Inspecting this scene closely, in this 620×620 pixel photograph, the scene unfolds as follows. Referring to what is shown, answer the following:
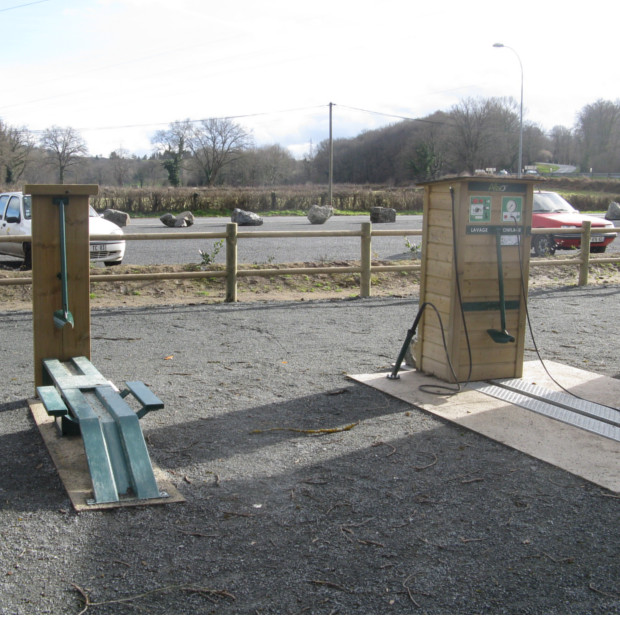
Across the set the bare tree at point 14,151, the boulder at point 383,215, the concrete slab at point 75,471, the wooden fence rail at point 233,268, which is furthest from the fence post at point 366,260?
the bare tree at point 14,151

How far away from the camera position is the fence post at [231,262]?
34.3ft

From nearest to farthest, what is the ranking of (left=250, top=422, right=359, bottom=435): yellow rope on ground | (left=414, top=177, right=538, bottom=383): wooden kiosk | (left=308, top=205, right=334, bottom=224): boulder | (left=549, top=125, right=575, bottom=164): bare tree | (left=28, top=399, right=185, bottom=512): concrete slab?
1. (left=28, top=399, right=185, bottom=512): concrete slab
2. (left=250, top=422, right=359, bottom=435): yellow rope on ground
3. (left=414, top=177, right=538, bottom=383): wooden kiosk
4. (left=308, top=205, right=334, bottom=224): boulder
5. (left=549, top=125, right=575, bottom=164): bare tree

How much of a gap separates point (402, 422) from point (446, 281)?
1.46m

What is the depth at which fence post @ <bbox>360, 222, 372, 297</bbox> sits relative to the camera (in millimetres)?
11086

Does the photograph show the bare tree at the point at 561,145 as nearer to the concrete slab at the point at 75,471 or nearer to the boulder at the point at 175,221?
the boulder at the point at 175,221

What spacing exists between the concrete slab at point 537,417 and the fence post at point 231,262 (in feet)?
14.9

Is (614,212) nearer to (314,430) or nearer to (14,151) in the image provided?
(314,430)

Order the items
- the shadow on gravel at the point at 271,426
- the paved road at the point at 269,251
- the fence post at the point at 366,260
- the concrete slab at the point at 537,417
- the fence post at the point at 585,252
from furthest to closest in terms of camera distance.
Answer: the paved road at the point at 269,251
the fence post at the point at 585,252
the fence post at the point at 366,260
the shadow on gravel at the point at 271,426
the concrete slab at the point at 537,417

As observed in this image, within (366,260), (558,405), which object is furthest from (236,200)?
(558,405)

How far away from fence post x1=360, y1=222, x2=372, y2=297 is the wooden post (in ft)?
20.7

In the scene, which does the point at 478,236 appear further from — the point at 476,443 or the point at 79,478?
the point at 79,478

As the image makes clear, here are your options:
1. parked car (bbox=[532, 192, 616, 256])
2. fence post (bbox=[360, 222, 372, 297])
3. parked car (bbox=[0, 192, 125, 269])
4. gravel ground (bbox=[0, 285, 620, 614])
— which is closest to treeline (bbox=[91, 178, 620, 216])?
parked car (bbox=[532, 192, 616, 256])

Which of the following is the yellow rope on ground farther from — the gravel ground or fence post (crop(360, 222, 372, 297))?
fence post (crop(360, 222, 372, 297))

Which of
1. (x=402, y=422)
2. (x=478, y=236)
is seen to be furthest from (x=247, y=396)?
(x=478, y=236)
